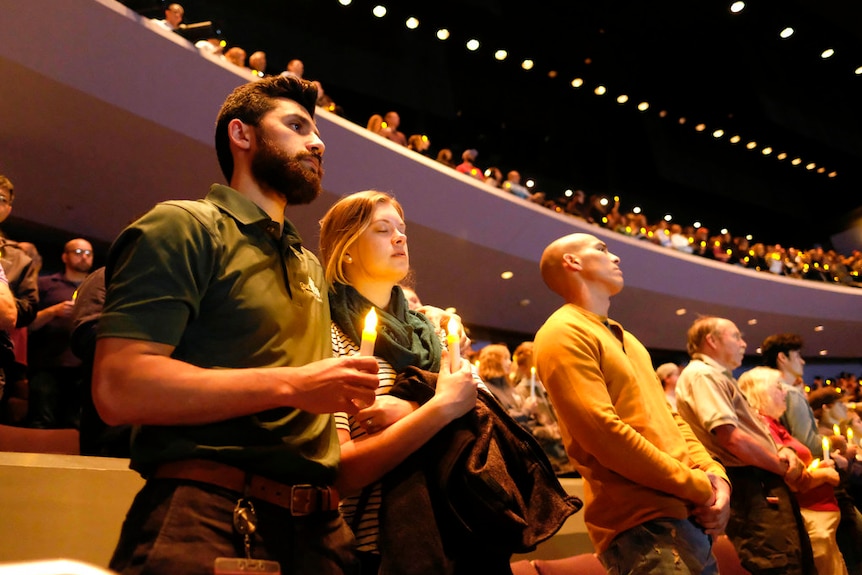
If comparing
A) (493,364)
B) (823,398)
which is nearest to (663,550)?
(493,364)

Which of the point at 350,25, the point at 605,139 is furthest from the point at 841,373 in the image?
the point at 350,25

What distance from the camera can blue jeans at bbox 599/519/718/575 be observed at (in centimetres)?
201

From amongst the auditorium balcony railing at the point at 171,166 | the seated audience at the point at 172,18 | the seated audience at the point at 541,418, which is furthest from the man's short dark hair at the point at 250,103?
the seated audience at the point at 172,18

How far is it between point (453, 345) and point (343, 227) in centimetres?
59

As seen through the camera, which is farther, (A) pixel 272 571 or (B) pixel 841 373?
(B) pixel 841 373

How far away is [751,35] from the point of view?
1328cm

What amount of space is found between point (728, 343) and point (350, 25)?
33.1 ft

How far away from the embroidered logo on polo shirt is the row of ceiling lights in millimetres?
10869

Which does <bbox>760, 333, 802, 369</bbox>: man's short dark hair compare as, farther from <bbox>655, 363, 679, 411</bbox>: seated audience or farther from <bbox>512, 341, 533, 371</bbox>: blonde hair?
<bbox>512, 341, 533, 371</bbox>: blonde hair

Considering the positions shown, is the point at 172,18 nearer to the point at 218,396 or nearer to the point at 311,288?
the point at 311,288

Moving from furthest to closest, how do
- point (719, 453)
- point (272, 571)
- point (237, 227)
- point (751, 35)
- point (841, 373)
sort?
1. point (841, 373)
2. point (751, 35)
3. point (719, 453)
4. point (237, 227)
5. point (272, 571)

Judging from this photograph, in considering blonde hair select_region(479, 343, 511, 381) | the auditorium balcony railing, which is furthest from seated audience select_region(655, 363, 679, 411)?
the auditorium balcony railing

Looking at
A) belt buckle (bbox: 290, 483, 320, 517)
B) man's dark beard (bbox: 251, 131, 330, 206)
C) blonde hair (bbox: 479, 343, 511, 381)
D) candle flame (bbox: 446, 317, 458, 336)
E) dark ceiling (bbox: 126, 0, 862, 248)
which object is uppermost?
dark ceiling (bbox: 126, 0, 862, 248)

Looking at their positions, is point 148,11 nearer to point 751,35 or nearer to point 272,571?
point 272,571
